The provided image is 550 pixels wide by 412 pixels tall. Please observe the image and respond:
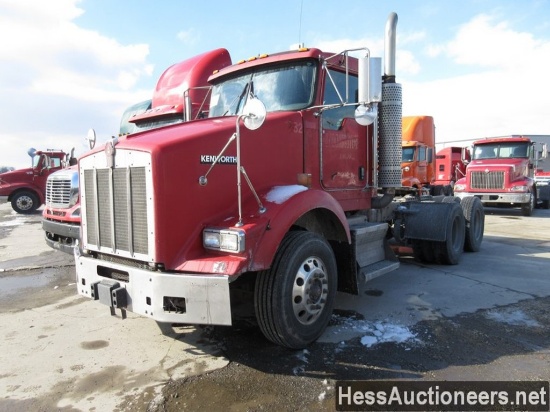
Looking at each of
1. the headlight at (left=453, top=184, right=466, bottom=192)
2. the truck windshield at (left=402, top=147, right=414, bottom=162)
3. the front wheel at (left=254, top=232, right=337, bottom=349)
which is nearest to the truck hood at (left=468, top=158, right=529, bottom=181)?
the headlight at (left=453, top=184, right=466, bottom=192)

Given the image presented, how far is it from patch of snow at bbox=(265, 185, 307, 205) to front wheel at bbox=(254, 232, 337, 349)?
342 millimetres

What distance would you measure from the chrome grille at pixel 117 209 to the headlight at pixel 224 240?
0.48 meters

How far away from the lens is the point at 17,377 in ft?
11.0

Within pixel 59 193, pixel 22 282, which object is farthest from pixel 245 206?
pixel 59 193

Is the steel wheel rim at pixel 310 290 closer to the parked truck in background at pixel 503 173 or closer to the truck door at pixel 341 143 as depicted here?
the truck door at pixel 341 143

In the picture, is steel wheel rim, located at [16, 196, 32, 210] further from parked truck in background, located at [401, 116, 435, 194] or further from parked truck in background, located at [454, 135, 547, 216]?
parked truck in background, located at [454, 135, 547, 216]

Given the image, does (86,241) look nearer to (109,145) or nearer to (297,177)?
(109,145)

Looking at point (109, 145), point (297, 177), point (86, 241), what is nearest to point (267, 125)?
point (297, 177)

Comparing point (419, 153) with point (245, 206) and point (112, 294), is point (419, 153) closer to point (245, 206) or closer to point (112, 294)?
point (245, 206)

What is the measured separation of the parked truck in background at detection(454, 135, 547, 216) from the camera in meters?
15.0

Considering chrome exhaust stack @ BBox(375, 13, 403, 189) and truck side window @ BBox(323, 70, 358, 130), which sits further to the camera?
chrome exhaust stack @ BBox(375, 13, 403, 189)

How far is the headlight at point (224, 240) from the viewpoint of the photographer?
3.06 metres

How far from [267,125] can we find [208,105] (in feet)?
5.93

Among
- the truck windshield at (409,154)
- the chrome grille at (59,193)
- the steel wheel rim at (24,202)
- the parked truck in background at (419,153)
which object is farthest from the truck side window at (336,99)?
the steel wheel rim at (24,202)
